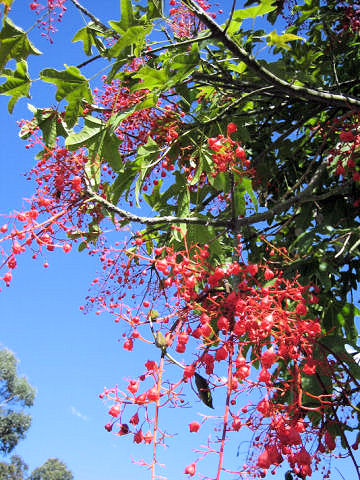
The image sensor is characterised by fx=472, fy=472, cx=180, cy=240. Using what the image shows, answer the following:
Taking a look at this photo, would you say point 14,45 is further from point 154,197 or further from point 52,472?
point 52,472

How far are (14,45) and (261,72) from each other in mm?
950

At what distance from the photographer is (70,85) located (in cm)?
170

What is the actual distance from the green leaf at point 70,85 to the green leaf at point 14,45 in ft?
0.78

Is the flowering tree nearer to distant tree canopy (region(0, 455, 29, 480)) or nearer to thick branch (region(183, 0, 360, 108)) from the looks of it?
thick branch (region(183, 0, 360, 108))

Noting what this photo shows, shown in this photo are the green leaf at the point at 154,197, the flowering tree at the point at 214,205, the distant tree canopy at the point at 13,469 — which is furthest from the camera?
the distant tree canopy at the point at 13,469

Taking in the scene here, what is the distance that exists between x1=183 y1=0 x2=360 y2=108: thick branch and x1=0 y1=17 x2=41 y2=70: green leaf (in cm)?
68

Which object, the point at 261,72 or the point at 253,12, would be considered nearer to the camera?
the point at 261,72

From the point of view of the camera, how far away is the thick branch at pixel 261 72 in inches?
55.2

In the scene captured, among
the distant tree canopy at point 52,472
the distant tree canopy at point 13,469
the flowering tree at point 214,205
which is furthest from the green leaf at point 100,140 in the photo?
the distant tree canopy at point 52,472

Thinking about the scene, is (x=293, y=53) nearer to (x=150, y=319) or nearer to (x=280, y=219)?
(x=280, y=219)

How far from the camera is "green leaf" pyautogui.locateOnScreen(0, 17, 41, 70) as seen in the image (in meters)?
1.78

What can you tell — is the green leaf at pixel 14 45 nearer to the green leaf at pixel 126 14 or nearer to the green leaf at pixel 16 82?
the green leaf at pixel 16 82

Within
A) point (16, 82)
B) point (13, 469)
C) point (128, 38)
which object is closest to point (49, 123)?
point (16, 82)

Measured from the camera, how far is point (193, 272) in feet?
4.45
